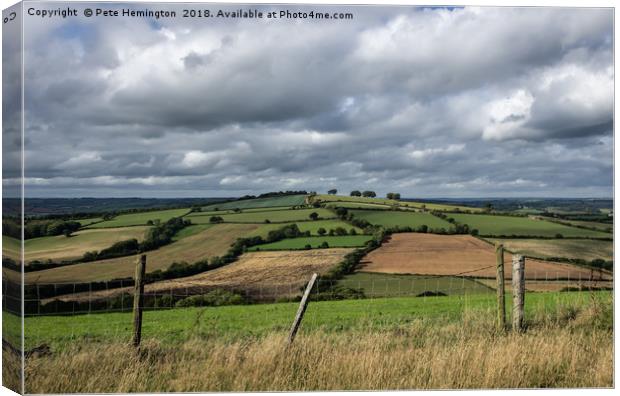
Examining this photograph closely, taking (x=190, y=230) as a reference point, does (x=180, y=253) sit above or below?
below

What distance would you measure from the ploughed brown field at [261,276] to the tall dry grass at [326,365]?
2.33 meters

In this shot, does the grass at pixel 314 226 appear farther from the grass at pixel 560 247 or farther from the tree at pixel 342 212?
the grass at pixel 560 247

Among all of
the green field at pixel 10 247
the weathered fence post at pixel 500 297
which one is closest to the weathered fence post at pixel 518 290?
the weathered fence post at pixel 500 297

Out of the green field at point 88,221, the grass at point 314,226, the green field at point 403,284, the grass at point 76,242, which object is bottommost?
the green field at point 403,284

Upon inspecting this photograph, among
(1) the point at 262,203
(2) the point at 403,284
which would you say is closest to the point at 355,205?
(1) the point at 262,203

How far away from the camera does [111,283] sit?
9.98m

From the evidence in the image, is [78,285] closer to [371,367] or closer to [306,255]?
[306,255]

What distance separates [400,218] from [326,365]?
3.59 meters

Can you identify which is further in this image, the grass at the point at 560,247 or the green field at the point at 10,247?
the grass at the point at 560,247

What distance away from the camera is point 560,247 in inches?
400

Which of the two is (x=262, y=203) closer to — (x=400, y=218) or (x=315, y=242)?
(x=315, y=242)

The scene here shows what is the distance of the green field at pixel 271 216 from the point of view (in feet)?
30.5

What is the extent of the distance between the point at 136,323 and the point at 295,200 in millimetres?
2980

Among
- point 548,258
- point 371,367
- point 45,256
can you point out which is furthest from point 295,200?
point 548,258
